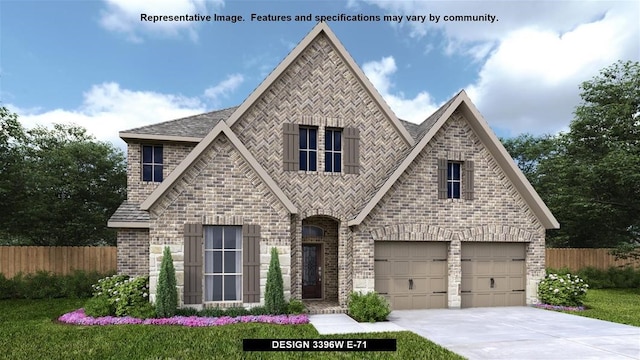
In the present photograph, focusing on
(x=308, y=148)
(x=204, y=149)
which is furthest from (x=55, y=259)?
(x=308, y=148)

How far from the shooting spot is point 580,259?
22656 mm

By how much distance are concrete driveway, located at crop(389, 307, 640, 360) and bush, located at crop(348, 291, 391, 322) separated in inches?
19.8

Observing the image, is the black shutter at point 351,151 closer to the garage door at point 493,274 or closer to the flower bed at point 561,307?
the garage door at point 493,274

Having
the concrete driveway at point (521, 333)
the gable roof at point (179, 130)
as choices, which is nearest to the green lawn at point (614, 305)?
the concrete driveway at point (521, 333)

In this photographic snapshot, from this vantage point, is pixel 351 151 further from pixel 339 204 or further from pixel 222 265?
pixel 222 265

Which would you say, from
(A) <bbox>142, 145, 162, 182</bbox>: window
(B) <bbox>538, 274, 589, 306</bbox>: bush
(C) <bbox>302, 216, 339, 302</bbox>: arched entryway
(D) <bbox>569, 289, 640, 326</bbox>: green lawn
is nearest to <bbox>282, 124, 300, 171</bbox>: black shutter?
(C) <bbox>302, 216, 339, 302</bbox>: arched entryway

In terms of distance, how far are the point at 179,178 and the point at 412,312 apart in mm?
8358

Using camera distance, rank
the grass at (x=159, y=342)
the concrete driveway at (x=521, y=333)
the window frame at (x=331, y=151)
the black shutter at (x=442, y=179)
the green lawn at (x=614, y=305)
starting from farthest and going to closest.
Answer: the black shutter at (x=442, y=179) → the window frame at (x=331, y=151) → the green lawn at (x=614, y=305) → the concrete driveway at (x=521, y=333) → the grass at (x=159, y=342)

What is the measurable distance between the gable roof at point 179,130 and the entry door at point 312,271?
5.88m

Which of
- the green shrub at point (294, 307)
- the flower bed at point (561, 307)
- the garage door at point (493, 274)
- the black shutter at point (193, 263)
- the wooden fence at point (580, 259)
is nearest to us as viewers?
the black shutter at point (193, 263)

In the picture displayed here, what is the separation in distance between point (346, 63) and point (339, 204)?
16.2ft

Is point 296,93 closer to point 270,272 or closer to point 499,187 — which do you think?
point 270,272

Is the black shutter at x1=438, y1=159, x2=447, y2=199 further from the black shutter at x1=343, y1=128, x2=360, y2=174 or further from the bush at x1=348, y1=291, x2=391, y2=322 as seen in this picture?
the bush at x1=348, y1=291, x2=391, y2=322

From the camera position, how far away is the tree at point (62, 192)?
75.7ft
